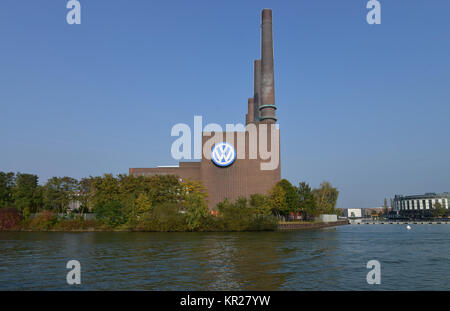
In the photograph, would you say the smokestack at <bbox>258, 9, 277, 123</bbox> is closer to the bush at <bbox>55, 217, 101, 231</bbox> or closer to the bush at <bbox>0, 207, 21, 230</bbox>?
the bush at <bbox>55, 217, 101, 231</bbox>

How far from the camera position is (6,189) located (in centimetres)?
9894

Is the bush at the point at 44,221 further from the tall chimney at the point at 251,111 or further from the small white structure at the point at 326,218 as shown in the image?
the small white structure at the point at 326,218

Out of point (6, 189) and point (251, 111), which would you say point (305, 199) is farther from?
point (6, 189)

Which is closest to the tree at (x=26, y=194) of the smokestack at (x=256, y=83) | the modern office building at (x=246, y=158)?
the modern office building at (x=246, y=158)

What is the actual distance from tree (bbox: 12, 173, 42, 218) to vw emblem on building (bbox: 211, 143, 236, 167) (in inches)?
2053

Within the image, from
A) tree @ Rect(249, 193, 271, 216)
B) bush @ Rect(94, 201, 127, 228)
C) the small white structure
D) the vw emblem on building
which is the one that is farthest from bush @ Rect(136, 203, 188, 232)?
the small white structure

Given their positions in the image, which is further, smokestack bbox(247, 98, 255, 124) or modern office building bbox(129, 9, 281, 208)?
smokestack bbox(247, 98, 255, 124)

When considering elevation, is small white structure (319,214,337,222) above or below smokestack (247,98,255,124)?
below

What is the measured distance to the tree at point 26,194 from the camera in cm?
9375

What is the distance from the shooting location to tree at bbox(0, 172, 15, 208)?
97.0 meters

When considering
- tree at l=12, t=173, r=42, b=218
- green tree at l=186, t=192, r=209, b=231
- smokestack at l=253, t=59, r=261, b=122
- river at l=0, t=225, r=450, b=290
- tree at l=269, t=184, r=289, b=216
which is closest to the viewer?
river at l=0, t=225, r=450, b=290

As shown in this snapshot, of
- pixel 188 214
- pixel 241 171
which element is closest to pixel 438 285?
pixel 188 214

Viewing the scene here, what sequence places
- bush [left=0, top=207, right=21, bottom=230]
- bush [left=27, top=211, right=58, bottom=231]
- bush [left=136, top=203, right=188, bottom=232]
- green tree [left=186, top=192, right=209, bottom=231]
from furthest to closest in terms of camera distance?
bush [left=0, top=207, right=21, bottom=230]
bush [left=27, top=211, right=58, bottom=231]
bush [left=136, top=203, right=188, bottom=232]
green tree [left=186, top=192, right=209, bottom=231]
